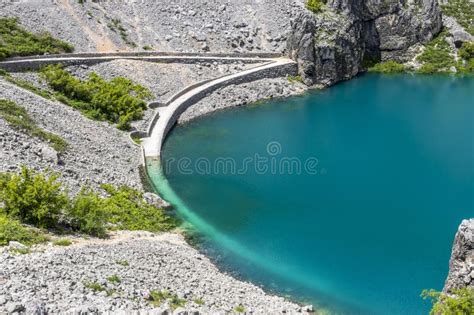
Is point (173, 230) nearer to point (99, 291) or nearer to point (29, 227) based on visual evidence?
point (29, 227)

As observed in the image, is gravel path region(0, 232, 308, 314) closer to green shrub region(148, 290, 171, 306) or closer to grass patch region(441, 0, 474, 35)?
green shrub region(148, 290, 171, 306)

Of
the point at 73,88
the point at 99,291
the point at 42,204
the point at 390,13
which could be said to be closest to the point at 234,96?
the point at 73,88

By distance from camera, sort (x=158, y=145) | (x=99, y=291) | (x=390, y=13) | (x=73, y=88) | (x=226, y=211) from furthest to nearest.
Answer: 1. (x=390, y=13)
2. (x=73, y=88)
3. (x=158, y=145)
4. (x=226, y=211)
5. (x=99, y=291)

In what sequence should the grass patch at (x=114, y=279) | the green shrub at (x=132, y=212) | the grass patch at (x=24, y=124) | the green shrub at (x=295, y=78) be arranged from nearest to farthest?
1. the grass patch at (x=114, y=279)
2. the green shrub at (x=132, y=212)
3. the grass patch at (x=24, y=124)
4. the green shrub at (x=295, y=78)

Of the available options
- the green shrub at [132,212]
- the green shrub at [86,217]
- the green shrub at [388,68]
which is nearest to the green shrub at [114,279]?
the green shrub at [86,217]

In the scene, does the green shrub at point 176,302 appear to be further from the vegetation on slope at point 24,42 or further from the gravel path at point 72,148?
the vegetation on slope at point 24,42

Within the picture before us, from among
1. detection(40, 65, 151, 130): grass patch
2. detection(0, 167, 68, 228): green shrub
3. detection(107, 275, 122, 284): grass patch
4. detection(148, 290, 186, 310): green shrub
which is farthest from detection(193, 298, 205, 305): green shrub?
detection(40, 65, 151, 130): grass patch
